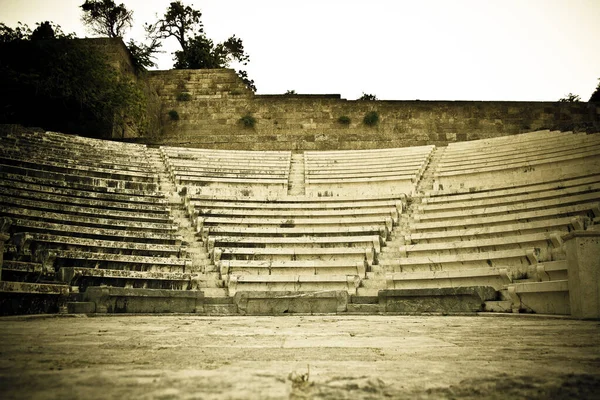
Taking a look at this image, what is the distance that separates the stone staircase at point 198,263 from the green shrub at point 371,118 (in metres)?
9.22

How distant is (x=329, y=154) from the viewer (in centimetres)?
1510

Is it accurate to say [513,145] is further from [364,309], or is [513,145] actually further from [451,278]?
[364,309]

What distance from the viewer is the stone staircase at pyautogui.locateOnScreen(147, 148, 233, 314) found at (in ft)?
21.6

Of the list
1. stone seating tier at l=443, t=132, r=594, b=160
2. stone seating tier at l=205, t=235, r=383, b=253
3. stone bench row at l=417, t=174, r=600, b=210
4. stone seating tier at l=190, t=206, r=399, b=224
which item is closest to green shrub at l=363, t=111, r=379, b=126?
stone seating tier at l=443, t=132, r=594, b=160

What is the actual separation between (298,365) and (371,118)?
656 inches

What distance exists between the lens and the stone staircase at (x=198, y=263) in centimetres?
659

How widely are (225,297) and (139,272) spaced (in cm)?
149

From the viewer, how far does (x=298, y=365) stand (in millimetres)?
2232

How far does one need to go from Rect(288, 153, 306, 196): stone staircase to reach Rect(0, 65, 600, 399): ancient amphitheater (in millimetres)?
84

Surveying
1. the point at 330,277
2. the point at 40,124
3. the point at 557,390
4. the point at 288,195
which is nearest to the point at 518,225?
the point at 330,277

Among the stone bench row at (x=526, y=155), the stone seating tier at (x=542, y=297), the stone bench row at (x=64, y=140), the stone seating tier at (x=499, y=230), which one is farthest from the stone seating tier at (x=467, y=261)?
the stone bench row at (x=64, y=140)

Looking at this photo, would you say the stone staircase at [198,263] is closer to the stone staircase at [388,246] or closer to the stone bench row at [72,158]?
the stone bench row at [72,158]

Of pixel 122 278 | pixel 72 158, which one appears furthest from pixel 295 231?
pixel 72 158

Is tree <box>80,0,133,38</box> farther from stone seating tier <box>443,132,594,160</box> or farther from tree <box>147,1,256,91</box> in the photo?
stone seating tier <box>443,132,594,160</box>
